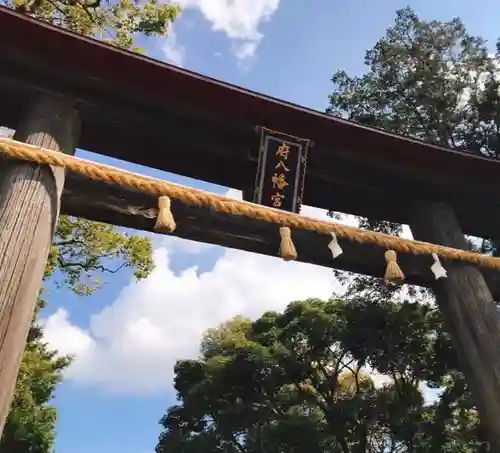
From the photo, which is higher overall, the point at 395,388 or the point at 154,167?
the point at 395,388

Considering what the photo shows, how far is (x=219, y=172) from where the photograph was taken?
5.28m

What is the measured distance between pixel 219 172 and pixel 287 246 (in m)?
1.49

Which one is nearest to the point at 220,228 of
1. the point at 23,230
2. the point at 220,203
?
the point at 220,203

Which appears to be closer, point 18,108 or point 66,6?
point 18,108

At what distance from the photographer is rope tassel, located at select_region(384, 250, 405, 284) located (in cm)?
441

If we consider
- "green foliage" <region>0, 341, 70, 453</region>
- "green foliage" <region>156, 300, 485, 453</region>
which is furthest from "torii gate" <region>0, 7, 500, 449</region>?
"green foliage" <region>0, 341, 70, 453</region>

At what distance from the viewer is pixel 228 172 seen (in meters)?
5.29

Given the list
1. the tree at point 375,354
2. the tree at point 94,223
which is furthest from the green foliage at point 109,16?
the tree at point 375,354

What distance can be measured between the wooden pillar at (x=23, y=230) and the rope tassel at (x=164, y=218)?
0.72 meters

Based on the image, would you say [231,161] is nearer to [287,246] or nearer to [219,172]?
[219,172]

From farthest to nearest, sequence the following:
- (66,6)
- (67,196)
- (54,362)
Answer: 1. (54,362)
2. (66,6)
3. (67,196)

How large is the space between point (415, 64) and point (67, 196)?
10557mm

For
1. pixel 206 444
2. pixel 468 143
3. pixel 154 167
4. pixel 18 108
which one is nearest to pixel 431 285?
pixel 154 167

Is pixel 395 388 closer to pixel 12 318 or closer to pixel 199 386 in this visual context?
pixel 199 386
